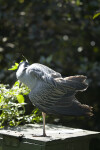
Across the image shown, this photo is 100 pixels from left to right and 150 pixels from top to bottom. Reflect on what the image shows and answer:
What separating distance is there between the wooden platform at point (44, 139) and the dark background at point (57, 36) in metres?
1.05

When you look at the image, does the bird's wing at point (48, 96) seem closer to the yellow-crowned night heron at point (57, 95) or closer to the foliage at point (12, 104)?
the yellow-crowned night heron at point (57, 95)

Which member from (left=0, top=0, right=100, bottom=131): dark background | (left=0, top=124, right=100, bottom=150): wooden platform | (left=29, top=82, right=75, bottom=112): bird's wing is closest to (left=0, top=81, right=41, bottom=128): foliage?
(left=0, top=124, right=100, bottom=150): wooden platform

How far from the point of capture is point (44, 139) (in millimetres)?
1617

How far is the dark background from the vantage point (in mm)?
3082

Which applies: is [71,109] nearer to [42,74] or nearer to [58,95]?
[58,95]

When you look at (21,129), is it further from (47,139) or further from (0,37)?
(0,37)

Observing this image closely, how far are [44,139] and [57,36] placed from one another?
197cm

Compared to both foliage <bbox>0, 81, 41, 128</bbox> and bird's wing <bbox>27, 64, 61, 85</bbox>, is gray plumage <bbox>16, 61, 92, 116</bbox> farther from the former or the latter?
foliage <bbox>0, 81, 41, 128</bbox>

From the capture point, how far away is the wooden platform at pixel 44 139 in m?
1.61

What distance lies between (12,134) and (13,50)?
63.8 inches

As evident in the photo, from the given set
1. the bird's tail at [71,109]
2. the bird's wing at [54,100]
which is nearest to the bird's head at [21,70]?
the bird's wing at [54,100]

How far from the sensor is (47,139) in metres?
1.62

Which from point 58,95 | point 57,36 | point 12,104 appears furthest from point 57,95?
point 57,36

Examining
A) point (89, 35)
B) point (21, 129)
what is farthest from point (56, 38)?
point (21, 129)
